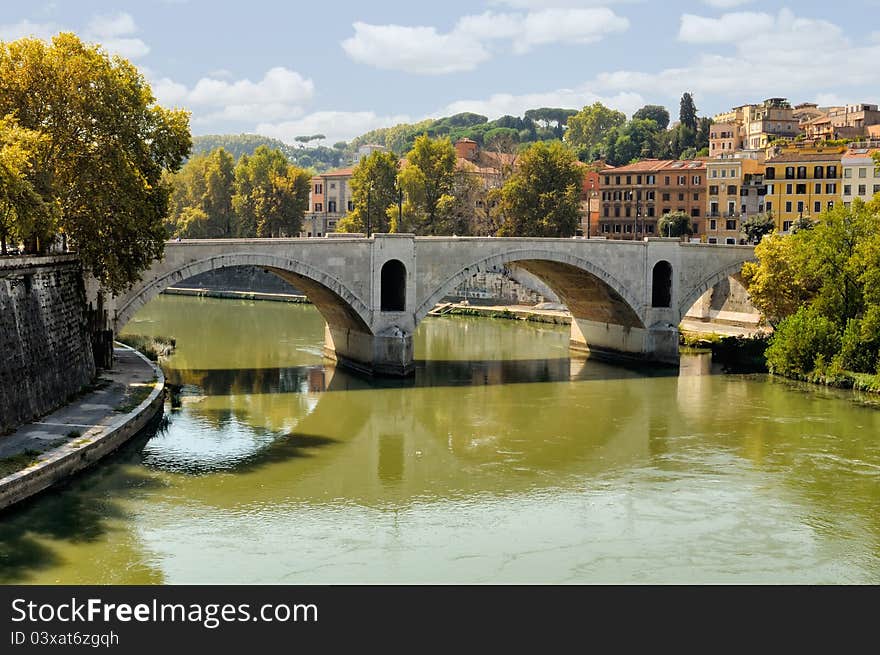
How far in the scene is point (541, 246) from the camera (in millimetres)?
36531

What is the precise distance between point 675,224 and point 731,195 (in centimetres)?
387

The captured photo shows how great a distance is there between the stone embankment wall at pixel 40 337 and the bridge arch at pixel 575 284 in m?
11.8

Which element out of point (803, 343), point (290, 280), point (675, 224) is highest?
point (675, 224)

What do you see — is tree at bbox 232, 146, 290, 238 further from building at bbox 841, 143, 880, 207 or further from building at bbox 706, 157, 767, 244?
building at bbox 841, 143, 880, 207

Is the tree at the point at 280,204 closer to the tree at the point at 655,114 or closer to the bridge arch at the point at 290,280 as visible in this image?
the bridge arch at the point at 290,280

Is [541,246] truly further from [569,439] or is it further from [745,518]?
[745,518]

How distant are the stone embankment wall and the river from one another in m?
2.17

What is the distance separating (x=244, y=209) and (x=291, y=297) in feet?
36.8

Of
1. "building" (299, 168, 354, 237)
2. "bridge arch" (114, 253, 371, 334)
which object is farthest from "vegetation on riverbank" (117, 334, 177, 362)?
"building" (299, 168, 354, 237)

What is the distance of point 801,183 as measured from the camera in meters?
55.7

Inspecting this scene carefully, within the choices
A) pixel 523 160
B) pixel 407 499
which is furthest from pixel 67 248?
pixel 523 160

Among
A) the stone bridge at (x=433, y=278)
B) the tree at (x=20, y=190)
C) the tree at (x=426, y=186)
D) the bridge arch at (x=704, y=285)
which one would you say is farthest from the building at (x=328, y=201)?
the tree at (x=20, y=190)

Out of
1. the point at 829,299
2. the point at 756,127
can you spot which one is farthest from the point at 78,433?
the point at 756,127

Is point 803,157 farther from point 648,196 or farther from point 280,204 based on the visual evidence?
point 280,204
